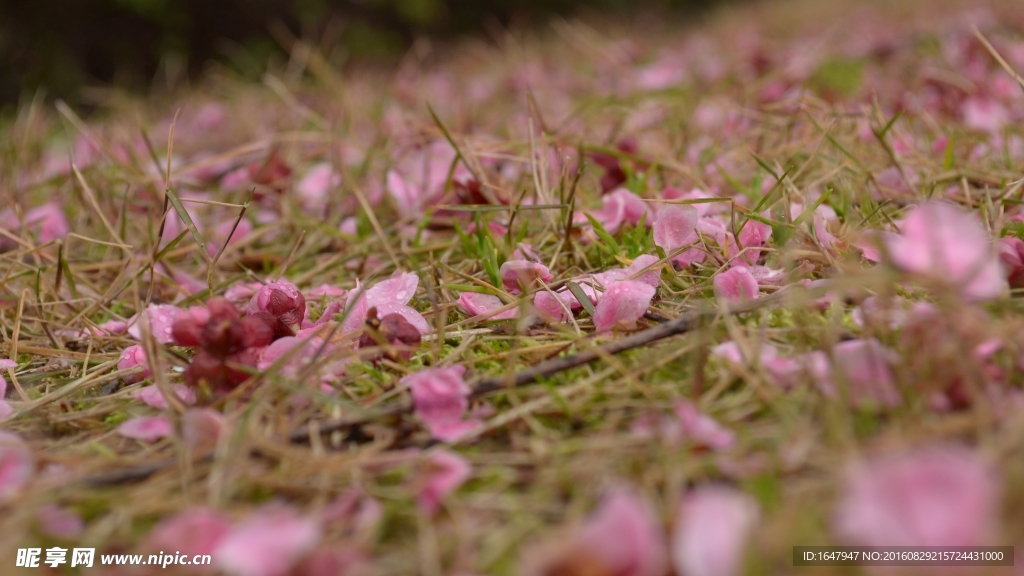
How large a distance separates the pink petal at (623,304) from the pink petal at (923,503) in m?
0.37

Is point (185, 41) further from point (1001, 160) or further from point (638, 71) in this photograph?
point (1001, 160)

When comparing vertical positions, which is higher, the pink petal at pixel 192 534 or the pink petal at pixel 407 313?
the pink petal at pixel 407 313

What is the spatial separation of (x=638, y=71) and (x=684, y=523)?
8.09 ft

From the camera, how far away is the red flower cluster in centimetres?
73

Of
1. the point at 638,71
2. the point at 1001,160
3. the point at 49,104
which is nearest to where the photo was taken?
the point at 1001,160

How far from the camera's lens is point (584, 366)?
762 millimetres

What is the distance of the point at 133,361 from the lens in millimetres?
870

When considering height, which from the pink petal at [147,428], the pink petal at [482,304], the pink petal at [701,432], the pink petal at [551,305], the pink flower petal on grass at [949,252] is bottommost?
the pink petal at [147,428]

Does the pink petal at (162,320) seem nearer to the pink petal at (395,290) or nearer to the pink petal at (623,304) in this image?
the pink petal at (395,290)

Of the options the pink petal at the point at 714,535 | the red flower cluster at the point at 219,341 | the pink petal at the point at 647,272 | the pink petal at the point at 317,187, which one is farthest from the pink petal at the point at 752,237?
the pink petal at the point at 317,187

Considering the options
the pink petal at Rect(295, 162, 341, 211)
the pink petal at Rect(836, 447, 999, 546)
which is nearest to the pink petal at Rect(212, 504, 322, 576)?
the pink petal at Rect(836, 447, 999, 546)

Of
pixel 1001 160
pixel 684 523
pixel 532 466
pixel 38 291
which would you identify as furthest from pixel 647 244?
pixel 38 291

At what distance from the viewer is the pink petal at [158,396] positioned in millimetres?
757

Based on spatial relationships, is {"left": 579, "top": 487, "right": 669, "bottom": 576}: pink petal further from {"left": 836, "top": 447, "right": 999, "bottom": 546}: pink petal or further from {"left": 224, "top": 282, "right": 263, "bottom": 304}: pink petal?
{"left": 224, "top": 282, "right": 263, "bottom": 304}: pink petal
